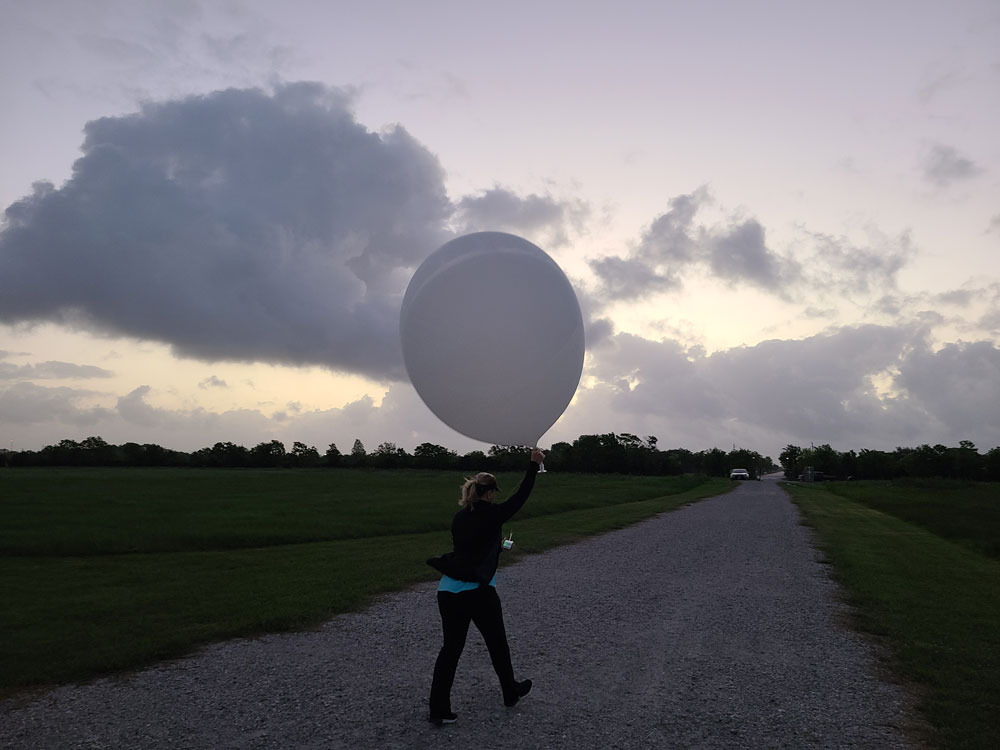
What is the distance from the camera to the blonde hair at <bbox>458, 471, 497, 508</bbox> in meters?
6.88

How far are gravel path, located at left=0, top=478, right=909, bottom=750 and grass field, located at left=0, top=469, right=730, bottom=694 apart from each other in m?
1.13

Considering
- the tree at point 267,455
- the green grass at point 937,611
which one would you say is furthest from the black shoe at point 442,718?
the tree at point 267,455

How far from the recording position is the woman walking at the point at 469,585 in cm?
670

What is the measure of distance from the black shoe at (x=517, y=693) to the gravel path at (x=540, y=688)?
87 mm

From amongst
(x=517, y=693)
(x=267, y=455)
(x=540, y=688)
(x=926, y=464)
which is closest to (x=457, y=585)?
(x=517, y=693)

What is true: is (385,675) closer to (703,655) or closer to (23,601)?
(703,655)

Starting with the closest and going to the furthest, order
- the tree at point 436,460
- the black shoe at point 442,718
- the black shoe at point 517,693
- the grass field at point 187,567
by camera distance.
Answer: the black shoe at point 442,718 → the black shoe at point 517,693 → the grass field at point 187,567 → the tree at point 436,460

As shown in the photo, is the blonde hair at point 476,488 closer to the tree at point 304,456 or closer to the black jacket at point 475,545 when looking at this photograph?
the black jacket at point 475,545

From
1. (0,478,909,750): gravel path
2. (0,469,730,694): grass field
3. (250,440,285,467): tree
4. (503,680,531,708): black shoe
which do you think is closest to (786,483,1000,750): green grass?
(0,478,909,750): gravel path

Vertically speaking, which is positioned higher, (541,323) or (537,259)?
(537,259)

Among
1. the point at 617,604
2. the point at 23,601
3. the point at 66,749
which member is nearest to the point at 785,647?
the point at 617,604

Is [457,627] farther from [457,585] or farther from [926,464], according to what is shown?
[926,464]

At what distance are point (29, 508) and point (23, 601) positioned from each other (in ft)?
79.8

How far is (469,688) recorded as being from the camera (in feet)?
25.7
